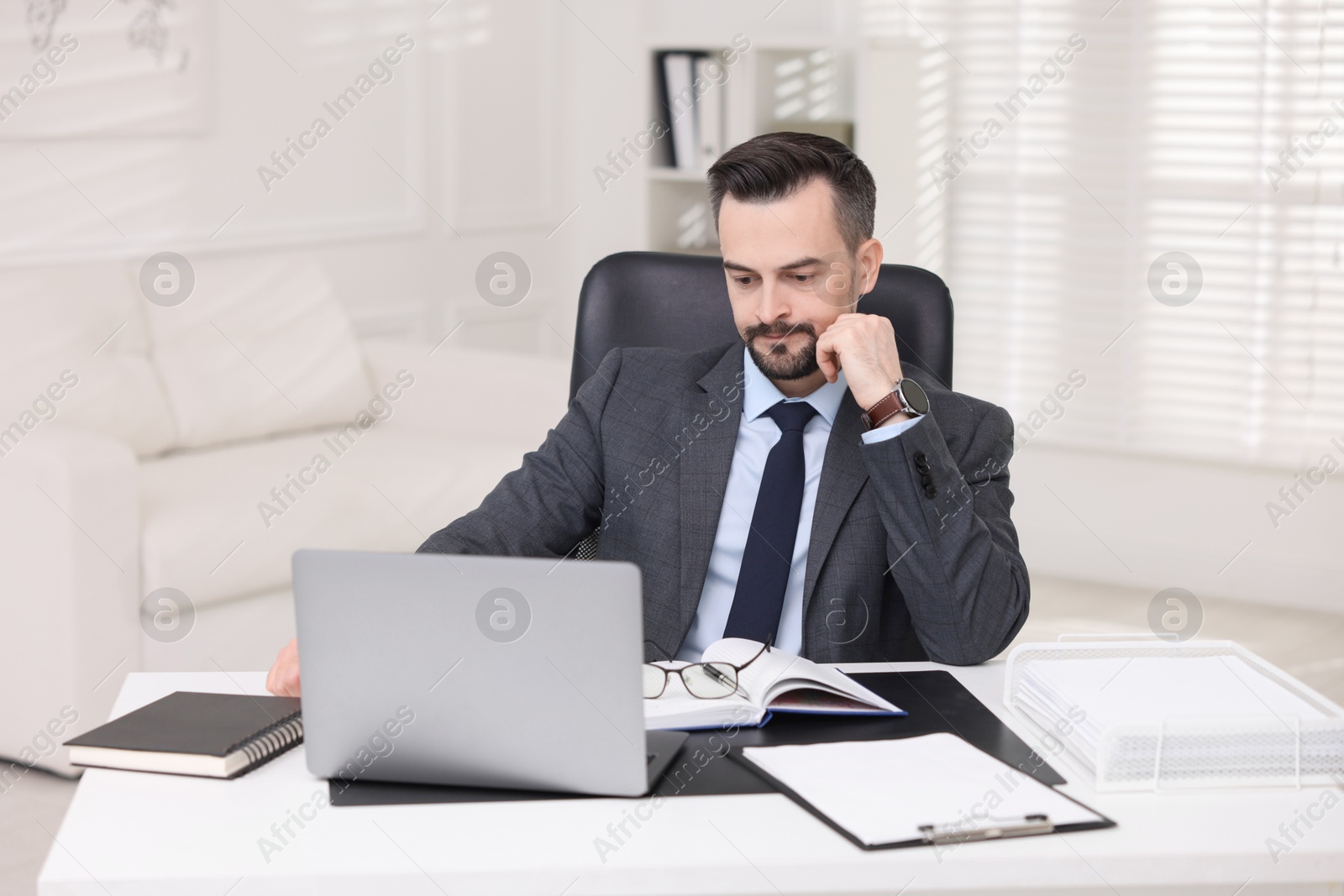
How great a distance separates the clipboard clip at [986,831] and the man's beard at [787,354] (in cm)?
78

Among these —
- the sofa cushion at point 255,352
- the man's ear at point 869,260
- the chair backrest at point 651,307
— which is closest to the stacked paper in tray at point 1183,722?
the man's ear at point 869,260

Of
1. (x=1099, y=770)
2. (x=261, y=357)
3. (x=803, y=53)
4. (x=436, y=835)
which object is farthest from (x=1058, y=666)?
(x=803, y=53)

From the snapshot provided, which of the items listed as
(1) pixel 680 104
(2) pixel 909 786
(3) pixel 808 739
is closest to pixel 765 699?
(3) pixel 808 739

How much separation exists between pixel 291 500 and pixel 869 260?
163 cm

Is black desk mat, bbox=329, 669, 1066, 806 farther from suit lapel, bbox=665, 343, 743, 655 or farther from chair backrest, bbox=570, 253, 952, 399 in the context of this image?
chair backrest, bbox=570, 253, 952, 399

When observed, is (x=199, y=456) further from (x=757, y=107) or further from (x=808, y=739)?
(x=808, y=739)

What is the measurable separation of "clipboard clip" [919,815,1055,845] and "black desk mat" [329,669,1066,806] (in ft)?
0.33

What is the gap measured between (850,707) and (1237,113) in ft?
10.4

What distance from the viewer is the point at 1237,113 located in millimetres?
3922

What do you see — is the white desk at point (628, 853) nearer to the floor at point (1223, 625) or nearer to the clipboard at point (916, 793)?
the clipboard at point (916, 793)

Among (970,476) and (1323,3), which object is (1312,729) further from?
(1323,3)

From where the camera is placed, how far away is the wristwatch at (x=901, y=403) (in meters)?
1.65

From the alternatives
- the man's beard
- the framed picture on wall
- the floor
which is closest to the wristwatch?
the man's beard

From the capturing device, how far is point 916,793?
114 centimetres
